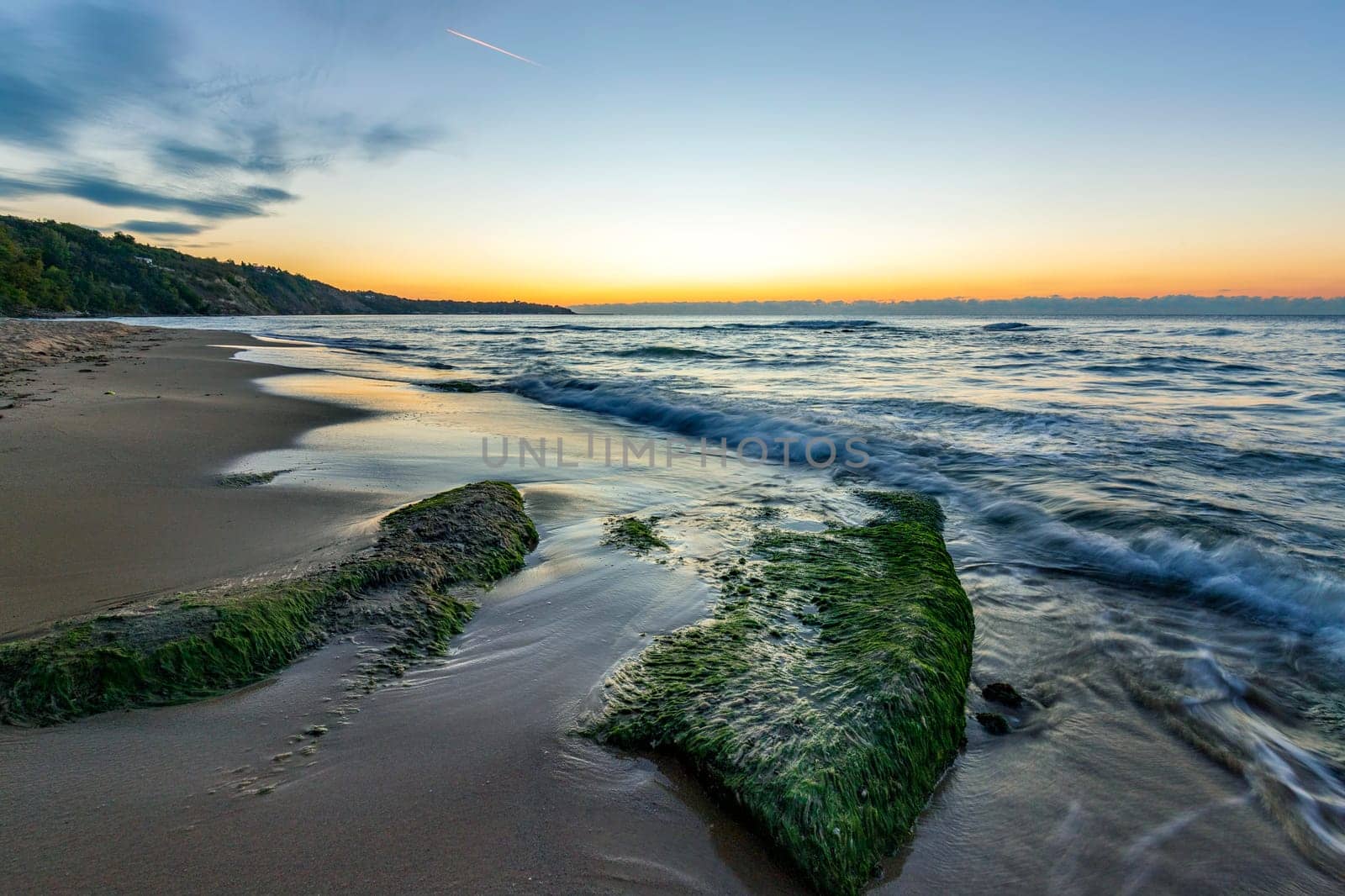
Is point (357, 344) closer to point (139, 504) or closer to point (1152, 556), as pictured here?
point (139, 504)

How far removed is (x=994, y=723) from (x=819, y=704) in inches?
32.9

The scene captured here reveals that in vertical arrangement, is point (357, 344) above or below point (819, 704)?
above

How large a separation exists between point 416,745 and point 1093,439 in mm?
9586

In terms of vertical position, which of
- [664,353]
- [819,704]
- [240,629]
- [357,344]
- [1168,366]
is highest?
[357,344]

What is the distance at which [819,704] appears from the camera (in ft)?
8.02

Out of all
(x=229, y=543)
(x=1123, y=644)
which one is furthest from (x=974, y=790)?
(x=229, y=543)

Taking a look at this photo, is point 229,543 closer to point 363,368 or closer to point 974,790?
point 974,790

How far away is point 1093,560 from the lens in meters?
4.79

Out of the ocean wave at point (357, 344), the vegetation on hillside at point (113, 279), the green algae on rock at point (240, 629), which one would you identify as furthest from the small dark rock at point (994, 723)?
the vegetation on hillside at point (113, 279)

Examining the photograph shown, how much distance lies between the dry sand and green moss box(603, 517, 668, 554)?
5.38 feet

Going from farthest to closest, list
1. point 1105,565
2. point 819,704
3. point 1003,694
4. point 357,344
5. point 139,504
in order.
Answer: point 357,344
point 1105,565
point 139,504
point 1003,694
point 819,704

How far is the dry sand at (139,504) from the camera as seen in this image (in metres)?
3.29

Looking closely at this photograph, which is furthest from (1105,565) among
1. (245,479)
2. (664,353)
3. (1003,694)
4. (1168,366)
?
(664,353)

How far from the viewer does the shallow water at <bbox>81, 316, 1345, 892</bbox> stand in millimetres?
2182
